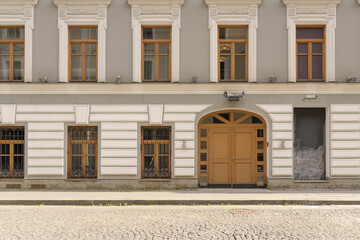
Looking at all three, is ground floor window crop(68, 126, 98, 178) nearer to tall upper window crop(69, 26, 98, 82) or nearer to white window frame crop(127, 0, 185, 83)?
tall upper window crop(69, 26, 98, 82)

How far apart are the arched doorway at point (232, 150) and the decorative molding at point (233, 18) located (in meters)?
1.76

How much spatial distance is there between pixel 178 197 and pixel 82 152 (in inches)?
185

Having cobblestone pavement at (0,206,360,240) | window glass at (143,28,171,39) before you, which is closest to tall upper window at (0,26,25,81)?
window glass at (143,28,171,39)

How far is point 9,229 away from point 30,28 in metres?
8.36

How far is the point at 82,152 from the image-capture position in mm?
12930

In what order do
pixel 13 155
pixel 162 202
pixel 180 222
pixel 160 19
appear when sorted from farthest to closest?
pixel 13 155 < pixel 160 19 < pixel 162 202 < pixel 180 222

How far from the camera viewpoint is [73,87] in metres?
12.6

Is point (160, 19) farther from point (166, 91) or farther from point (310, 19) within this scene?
point (310, 19)

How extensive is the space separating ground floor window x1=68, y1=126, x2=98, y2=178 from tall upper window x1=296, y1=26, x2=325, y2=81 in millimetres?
8971

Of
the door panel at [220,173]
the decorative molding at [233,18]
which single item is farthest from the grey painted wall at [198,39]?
the door panel at [220,173]

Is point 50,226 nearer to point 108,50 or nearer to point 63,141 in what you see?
point 63,141

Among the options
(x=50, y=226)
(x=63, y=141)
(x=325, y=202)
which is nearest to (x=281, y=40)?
(x=325, y=202)

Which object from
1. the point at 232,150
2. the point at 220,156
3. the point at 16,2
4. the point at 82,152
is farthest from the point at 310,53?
the point at 16,2

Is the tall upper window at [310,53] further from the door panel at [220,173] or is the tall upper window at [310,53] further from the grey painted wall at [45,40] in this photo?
the grey painted wall at [45,40]
